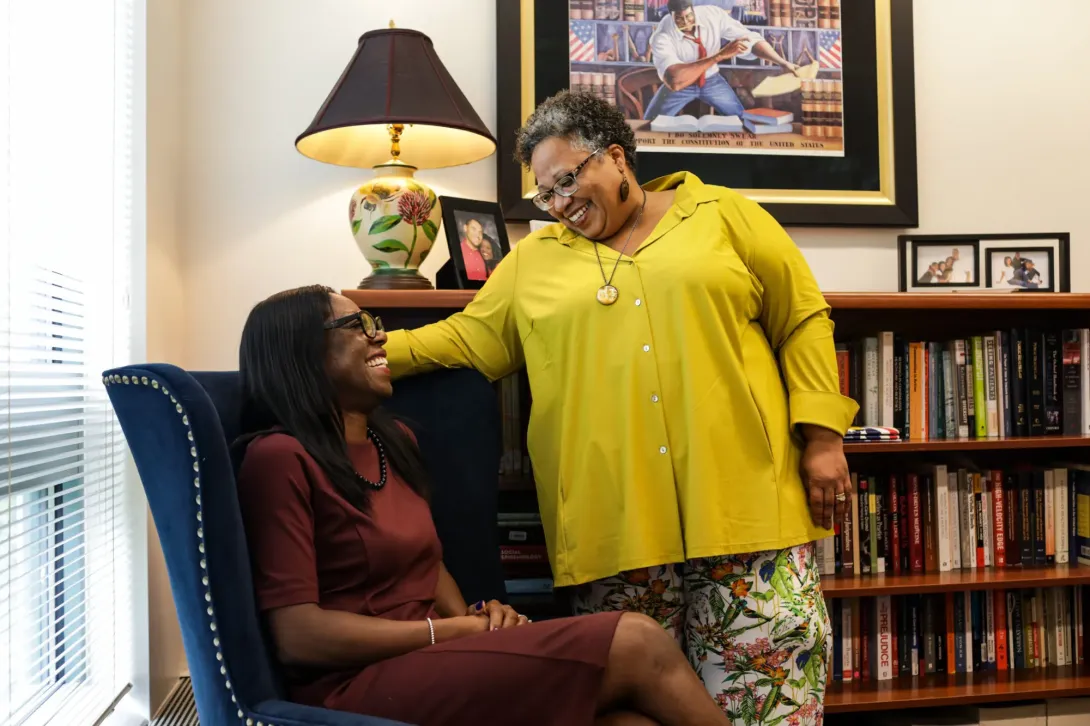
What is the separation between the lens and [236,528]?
3.81 feet

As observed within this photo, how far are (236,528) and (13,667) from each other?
0.65m

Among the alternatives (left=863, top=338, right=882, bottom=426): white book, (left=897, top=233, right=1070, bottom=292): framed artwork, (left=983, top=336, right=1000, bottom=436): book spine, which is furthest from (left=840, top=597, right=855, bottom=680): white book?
(left=897, top=233, right=1070, bottom=292): framed artwork

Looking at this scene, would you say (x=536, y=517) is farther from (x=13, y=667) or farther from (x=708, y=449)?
(x=13, y=667)

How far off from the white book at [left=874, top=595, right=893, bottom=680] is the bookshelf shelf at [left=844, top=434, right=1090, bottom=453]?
388 millimetres

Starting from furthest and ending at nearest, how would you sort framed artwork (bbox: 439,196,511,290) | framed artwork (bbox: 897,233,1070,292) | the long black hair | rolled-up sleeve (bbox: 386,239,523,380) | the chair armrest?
framed artwork (bbox: 897,233,1070,292) → framed artwork (bbox: 439,196,511,290) → rolled-up sleeve (bbox: 386,239,523,380) → the long black hair → the chair armrest

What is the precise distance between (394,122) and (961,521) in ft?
5.47

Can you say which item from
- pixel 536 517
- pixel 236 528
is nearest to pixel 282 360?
pixel 236 528

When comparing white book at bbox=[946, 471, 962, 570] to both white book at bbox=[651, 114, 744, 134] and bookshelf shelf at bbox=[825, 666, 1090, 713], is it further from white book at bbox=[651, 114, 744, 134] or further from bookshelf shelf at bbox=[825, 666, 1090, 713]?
white book at bbox=[651, 114, 744, 134]

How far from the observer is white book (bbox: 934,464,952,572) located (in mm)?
2203

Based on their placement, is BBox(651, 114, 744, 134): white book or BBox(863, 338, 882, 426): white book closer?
BBox(863, 338, 882, 426): white book

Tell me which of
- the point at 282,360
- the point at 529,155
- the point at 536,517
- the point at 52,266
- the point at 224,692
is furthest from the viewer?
the point at 536,517

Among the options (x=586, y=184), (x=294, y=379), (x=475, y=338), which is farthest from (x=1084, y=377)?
(x=294, y=379)

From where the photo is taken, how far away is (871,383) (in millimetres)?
2223

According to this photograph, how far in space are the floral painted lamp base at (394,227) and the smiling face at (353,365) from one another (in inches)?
19.9
